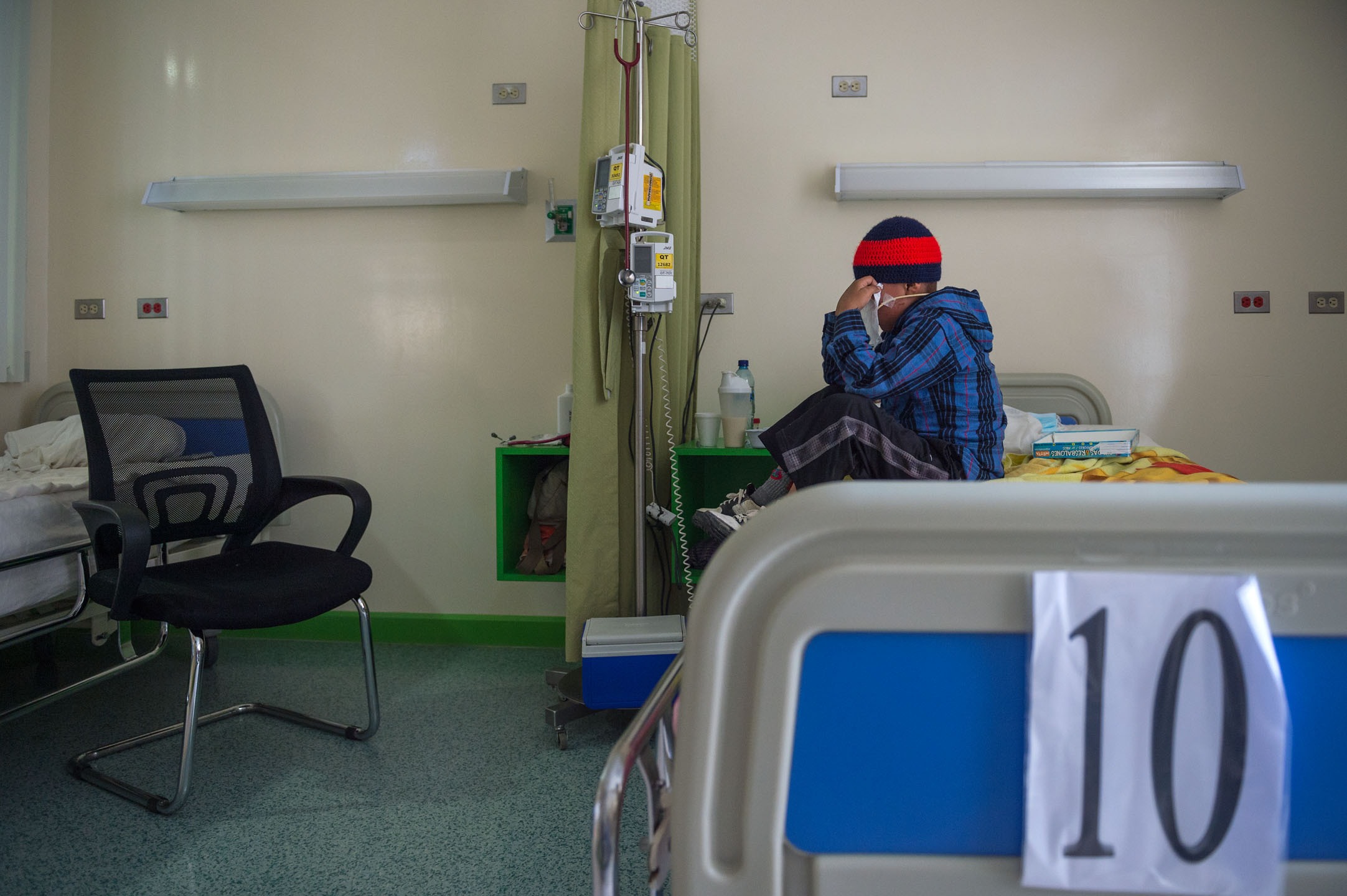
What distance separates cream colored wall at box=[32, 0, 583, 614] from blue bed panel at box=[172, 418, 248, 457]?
3.00 feet

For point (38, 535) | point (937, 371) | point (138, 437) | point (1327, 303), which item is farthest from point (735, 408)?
point (1327, 303)

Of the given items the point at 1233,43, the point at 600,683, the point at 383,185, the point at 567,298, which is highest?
the point at 1233,43

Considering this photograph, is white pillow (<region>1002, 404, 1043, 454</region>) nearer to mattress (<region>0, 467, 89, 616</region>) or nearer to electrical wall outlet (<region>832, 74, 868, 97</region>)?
electrical wall outlet (<region>832, 74, 868, 97</region>)

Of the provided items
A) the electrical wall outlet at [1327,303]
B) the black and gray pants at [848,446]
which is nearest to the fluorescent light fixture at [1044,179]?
the electrical wall outlet at [1327,303]

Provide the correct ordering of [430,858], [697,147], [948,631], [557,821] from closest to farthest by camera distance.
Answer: [948,631] → [430,858] → [557,821] → [697,147]

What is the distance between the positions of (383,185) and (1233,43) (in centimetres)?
334

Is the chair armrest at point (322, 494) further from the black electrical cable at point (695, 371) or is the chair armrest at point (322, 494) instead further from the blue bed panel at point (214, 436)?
the black electrical cable at point (695, 371)

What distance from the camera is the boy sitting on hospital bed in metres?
2.14

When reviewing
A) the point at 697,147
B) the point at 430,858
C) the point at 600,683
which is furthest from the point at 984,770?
the point at 697,147

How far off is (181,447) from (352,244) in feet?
4.28

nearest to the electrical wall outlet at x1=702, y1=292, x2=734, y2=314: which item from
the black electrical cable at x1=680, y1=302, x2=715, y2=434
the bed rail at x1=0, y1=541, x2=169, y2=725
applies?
the black electrical cable at x1=680, y1=302, x2=715, y2=434

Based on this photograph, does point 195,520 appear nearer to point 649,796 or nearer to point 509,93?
point 509,93

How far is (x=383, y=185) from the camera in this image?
3305 millimetres

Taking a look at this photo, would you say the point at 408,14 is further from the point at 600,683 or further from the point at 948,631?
the point at 948,631
